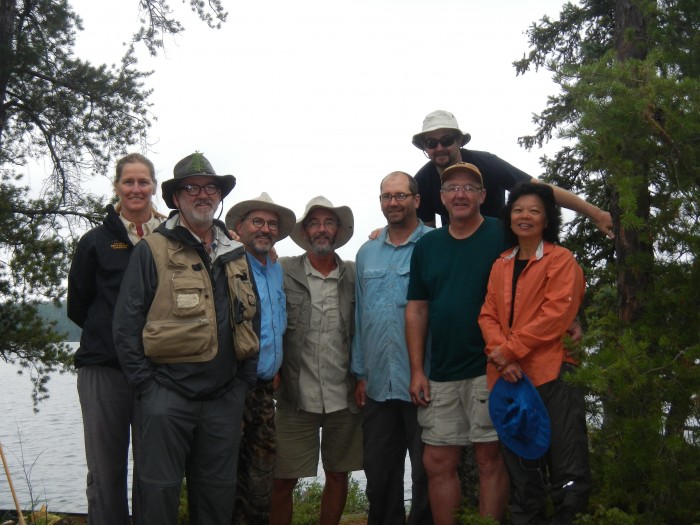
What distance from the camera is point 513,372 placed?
3666 mm

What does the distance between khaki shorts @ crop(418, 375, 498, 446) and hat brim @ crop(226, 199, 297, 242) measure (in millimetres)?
1533

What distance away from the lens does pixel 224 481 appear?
3.97 m

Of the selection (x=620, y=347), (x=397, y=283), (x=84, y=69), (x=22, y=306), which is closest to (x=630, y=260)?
(x=620, y=347)

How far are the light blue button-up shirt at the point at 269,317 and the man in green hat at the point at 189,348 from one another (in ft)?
0.92

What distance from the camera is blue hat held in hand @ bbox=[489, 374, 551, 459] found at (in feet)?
11.7

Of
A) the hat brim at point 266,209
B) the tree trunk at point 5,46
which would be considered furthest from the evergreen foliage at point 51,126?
the hat brim at point 266,209

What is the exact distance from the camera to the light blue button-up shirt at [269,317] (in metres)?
4.43

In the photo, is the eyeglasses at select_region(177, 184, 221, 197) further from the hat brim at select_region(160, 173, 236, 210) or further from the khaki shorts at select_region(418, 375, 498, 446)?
the khaki shorts at select_region(418, 375, 498, 446)

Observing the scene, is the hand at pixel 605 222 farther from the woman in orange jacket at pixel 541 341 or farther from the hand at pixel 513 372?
the hand at pixel 513 372

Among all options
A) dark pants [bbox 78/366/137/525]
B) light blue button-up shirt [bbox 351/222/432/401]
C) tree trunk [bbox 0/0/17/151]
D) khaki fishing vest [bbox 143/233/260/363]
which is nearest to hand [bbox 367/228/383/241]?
light blue button-up shirt [bbox 351/222/432/401]

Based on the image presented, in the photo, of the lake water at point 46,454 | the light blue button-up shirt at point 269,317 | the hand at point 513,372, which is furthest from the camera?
the lake water at point 46,454

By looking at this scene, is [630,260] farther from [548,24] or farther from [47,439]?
[47,439]

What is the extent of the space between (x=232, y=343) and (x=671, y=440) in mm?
2307

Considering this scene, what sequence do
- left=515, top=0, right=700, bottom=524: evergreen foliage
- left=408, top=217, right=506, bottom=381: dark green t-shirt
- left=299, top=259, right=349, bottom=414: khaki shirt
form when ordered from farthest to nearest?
left=299, top=259, right=349, bottom=414: khaki shirt, left=408, top=217, right=506, bottom=381: dark green t-shirt, left=515, top=0, right=700, bottom=524: evergreen foliage
